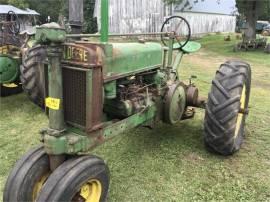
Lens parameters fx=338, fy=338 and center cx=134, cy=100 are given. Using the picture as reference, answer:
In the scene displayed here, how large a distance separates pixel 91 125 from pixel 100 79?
351mm

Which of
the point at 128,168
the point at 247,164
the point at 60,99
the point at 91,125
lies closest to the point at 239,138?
the point at 247,164

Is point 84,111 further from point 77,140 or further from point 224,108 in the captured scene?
point 224,108

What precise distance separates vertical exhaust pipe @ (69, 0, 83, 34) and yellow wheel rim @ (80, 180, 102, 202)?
1.99 metres

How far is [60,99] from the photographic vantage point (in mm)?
2363

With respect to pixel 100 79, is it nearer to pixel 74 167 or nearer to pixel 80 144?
pixel 80 144

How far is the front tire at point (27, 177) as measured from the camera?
2418 millimetres

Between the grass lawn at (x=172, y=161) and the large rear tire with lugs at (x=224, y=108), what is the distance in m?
0.26

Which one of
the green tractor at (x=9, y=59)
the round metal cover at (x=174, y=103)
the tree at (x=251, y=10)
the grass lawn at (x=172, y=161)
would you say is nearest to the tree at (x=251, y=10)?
the tree at (x=251, y=10)

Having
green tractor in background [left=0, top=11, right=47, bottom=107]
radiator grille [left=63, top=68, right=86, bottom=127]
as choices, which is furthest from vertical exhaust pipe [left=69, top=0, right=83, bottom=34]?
radiator grille [left=63, top=68, right=86, bottom=127]

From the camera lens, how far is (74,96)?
8.12ft

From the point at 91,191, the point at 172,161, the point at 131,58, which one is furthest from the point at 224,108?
the point at 91,191

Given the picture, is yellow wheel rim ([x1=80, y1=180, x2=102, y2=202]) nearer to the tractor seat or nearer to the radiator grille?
the radiator grille

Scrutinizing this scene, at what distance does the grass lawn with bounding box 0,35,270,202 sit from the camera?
3.02 metres

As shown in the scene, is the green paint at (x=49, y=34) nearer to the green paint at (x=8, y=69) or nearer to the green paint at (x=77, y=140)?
the green paint at (x=77, y=140)
